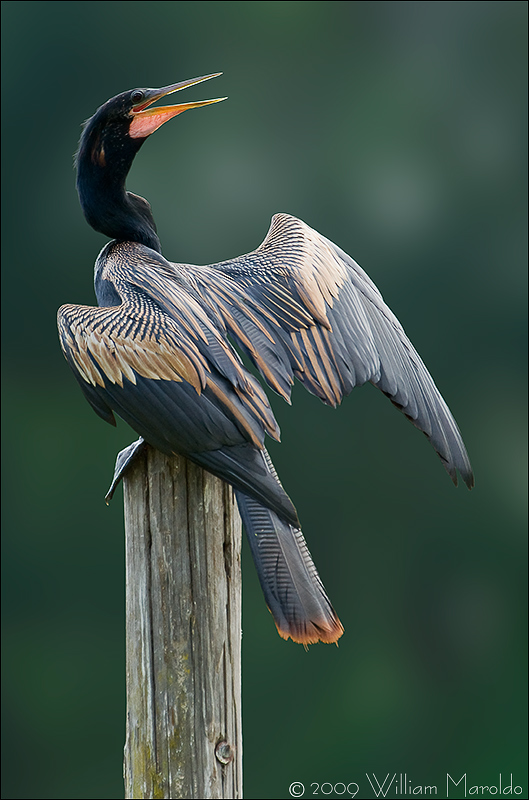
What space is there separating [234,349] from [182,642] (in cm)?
62

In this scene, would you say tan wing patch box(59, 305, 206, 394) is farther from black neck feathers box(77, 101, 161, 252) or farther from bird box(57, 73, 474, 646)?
black neck feathers box(77, 101, 161, 252)

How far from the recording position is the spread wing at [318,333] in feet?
5.89

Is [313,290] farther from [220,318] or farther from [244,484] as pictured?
[244,484]

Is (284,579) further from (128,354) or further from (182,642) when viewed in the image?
(128,354)

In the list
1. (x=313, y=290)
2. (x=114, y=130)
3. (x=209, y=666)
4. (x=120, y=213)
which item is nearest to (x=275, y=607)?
(x=209, y=666)

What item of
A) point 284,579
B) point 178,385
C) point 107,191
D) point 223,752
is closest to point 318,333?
Answer: point 178,385

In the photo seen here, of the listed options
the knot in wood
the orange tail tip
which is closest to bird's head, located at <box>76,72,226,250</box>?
the orange tail tip

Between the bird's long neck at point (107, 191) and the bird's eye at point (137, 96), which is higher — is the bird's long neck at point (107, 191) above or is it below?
below

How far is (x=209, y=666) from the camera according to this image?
1632mm

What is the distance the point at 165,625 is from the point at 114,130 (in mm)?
1210

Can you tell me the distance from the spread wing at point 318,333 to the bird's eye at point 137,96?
44cm

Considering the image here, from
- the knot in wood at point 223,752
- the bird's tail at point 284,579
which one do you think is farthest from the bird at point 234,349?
the knot in wood at point 223,752

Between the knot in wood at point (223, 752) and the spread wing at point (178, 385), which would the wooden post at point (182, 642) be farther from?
the spread wing at point (178, 385)

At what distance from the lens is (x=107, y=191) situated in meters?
2.07
